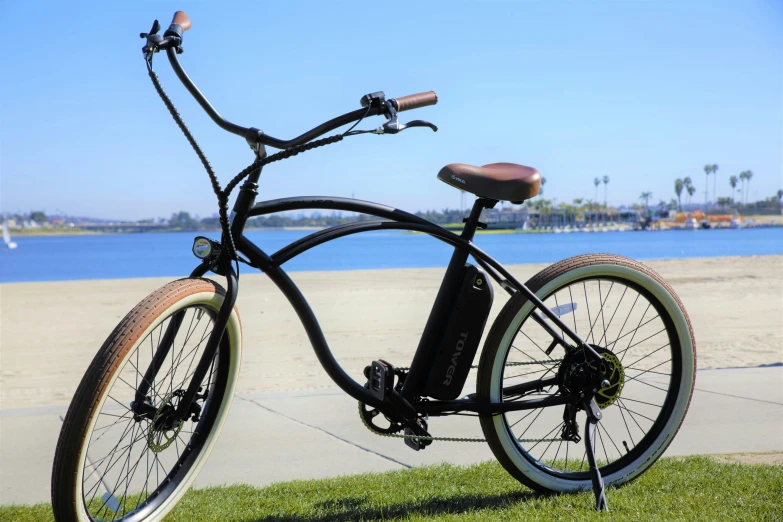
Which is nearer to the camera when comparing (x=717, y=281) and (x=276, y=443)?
(x=276, y=443)

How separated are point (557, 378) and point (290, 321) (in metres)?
7.85

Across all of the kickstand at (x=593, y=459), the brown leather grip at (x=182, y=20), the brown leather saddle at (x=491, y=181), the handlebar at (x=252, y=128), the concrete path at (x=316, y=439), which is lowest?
the concrete path at (x=316, y=439)

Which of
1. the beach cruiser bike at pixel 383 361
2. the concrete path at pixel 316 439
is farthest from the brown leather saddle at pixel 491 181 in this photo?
the concrete path at pixel 316 439

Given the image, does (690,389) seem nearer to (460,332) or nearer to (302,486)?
(460,332)

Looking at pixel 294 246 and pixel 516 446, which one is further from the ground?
pixel 294 246

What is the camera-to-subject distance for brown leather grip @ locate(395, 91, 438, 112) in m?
2.50

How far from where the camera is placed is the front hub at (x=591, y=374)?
305 centimetres

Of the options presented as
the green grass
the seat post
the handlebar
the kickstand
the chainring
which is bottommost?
the green grass

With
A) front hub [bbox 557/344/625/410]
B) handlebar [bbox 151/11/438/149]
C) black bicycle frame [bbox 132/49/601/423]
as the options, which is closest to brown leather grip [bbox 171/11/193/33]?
handlebar [bbox 151/11/438/149]

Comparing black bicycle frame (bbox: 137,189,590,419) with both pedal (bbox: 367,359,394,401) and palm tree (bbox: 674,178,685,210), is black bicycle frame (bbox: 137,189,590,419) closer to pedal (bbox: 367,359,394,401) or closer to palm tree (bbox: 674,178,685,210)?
pedal (bbox: 367,359,394,401)

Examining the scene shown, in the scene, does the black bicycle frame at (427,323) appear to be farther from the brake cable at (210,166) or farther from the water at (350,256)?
Answer: the water at (350,256)

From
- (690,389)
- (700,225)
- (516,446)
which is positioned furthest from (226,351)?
(700,225)

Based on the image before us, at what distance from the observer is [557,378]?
305 cm

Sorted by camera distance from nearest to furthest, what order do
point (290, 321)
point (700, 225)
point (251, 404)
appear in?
point (251, 404), point (290, 321), point (700, 225)
